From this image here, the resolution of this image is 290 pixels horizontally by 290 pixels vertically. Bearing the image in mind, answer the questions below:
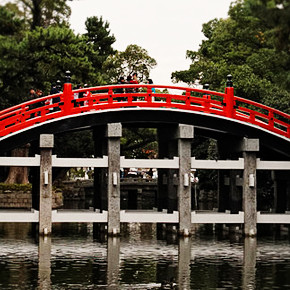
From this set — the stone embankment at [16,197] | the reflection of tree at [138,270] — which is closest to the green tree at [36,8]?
the stone embankment at [16,197]

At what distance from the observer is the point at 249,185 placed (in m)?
39.7

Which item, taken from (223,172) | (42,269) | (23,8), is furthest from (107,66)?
(42,269)

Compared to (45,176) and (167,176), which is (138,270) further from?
(167,176)

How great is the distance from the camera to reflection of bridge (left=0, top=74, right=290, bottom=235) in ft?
123

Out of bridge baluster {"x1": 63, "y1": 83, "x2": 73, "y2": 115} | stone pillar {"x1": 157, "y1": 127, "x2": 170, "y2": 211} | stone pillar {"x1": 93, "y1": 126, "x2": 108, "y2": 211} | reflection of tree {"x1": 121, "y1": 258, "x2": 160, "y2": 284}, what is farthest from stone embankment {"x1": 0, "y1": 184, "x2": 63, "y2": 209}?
reflection of tree {"x1": 121, "y1": 258, "x2": 160, "y2": 284}

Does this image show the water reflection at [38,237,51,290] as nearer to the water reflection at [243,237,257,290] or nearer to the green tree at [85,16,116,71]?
the water reflection at [243,237,257,290]

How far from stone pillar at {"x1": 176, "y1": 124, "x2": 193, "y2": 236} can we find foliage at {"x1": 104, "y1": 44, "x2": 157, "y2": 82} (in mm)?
50815

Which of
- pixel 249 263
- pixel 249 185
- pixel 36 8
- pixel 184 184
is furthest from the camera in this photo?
pixel 36 8

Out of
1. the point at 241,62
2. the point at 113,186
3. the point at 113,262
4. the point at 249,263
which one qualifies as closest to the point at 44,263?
the point at 113,262

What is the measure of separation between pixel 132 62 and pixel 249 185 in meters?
52.1

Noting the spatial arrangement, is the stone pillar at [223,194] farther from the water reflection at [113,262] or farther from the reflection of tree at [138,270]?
the reflection of tree at [138,270]

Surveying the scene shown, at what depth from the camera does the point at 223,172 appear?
4506 centimetres

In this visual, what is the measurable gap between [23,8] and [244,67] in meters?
18.7

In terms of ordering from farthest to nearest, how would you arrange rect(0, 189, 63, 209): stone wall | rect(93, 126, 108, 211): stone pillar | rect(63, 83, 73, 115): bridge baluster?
rect(0, 189, 63, 209): stone wall → rect(93, 126, 108, 211): stone pillar → rect(63, 83, 73, 115): bridge baluster
